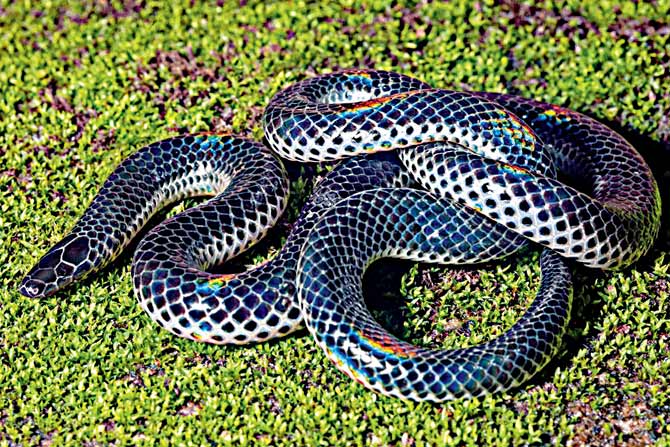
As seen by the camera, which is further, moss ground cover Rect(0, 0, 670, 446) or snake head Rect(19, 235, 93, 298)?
snake head Rect(19, 235, 93, 298)

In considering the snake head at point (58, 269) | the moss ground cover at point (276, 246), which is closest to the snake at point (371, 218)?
the snake head at point (58, 269)

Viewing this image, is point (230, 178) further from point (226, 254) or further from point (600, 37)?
point (600, 37)

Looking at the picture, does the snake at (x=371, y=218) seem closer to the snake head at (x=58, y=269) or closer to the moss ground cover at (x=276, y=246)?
the snake head at (x=58, y=269)

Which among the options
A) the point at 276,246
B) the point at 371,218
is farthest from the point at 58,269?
the point at 371,218

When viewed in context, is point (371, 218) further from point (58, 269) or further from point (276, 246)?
point (58, 269)

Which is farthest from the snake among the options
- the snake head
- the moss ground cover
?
the moss ground cover

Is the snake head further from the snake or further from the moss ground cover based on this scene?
the moss ground cover
